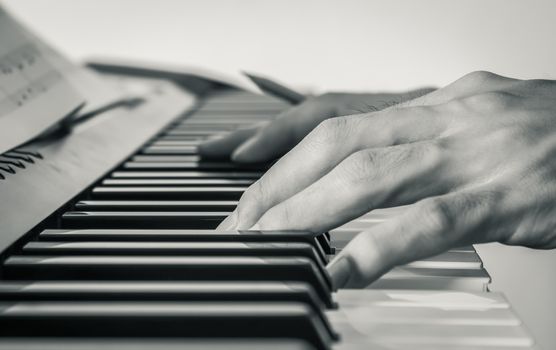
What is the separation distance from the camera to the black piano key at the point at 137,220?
0.66m

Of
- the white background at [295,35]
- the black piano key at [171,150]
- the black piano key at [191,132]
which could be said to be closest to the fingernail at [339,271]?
the black piano key at [171,150]

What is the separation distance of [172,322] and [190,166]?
1.59ft

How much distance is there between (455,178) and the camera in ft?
2.01

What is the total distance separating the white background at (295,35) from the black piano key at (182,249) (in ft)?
7.18

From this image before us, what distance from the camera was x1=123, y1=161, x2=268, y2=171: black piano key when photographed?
2.89 ft

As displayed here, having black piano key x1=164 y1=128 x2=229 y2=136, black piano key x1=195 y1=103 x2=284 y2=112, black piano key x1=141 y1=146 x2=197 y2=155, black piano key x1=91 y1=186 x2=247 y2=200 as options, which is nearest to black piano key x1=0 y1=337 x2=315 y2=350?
black piano key x1=91 y1=186 x2=247 y2=200

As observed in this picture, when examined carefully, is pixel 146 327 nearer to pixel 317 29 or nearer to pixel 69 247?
pixel 69 247

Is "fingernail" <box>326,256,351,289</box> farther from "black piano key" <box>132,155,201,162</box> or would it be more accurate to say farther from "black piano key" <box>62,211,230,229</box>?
"black piano key" <box>132,155,201,162</box>

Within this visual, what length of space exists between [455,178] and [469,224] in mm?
71

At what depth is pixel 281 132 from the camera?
0.94 meters

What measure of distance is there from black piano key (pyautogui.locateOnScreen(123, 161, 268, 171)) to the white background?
6.00ft

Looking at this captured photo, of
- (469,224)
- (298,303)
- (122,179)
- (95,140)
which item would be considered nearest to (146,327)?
(298,303)

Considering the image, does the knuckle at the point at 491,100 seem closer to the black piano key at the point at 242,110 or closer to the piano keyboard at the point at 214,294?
the piano keyboard at the point at 214,294

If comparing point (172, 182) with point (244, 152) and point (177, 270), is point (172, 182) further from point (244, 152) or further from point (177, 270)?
point (177, 270)
